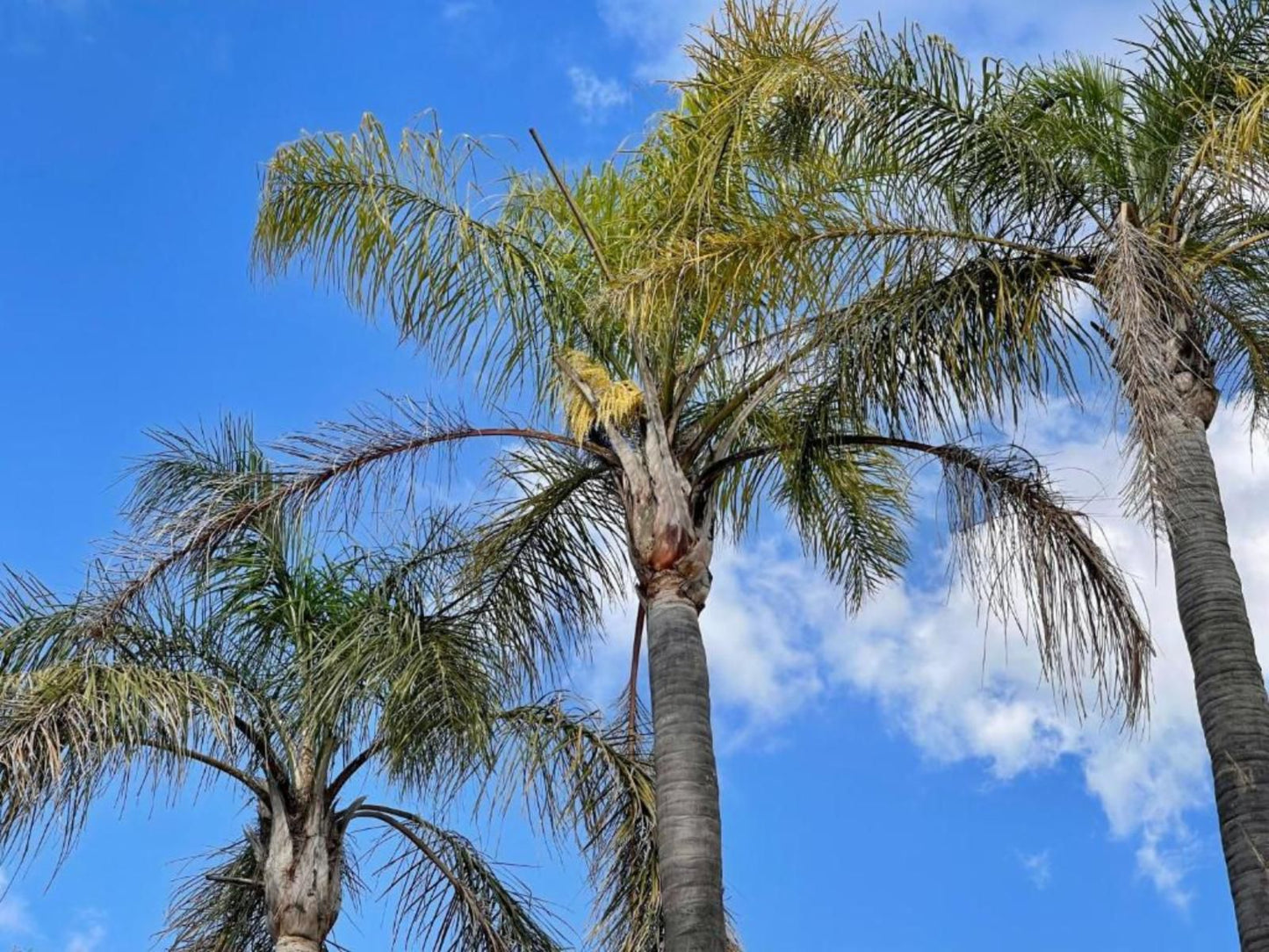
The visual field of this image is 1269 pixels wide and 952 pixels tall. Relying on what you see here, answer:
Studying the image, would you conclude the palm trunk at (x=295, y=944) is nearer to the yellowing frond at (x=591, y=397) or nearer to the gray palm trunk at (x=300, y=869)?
the gray palm trunk at (x=300, y=869)

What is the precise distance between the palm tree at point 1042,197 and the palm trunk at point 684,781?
2097mm

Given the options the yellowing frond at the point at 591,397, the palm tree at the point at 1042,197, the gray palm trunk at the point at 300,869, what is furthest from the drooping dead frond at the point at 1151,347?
the gray palm trunk at the point at 300,869

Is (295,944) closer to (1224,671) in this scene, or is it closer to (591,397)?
(591,397)

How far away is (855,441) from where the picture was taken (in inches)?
494

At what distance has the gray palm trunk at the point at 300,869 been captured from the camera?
1319 cm

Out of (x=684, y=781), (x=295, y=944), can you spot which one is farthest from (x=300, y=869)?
(x=684, y=781)

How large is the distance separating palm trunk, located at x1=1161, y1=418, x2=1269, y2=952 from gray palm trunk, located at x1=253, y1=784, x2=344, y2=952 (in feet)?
22.0

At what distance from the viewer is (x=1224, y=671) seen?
32.5 ft

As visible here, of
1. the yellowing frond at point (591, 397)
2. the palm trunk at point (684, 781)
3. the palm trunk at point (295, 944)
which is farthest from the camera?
the palm trunk at point (295, 944)

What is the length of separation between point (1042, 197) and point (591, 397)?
3335 mm

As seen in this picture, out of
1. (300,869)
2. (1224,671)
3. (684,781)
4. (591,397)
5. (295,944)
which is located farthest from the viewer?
(300,869)

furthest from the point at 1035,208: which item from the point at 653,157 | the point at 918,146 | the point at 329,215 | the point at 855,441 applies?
the point at 329,215

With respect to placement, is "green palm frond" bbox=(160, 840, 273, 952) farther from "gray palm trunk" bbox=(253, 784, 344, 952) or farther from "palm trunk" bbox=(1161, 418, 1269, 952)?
"palm trunk" bbox=(1161, 418, 1269, 952)

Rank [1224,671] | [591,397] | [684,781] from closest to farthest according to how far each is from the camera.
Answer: [1224,671] → [684,781] → [591,397]
